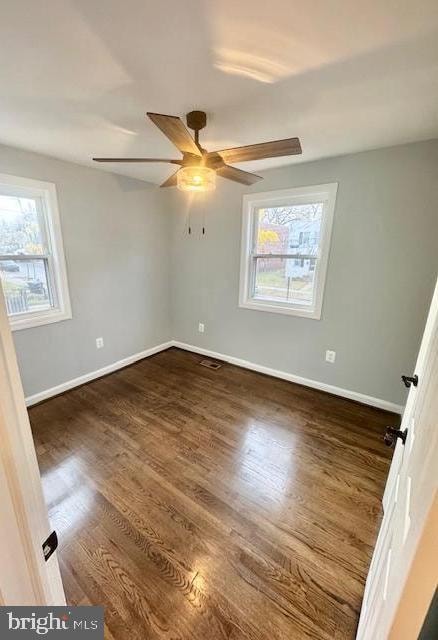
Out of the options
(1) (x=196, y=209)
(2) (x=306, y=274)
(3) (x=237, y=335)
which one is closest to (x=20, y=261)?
(1) (x=196, y=209)

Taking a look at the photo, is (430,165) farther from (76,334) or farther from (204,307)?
(76,334)

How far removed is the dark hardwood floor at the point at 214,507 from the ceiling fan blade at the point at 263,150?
2.08 metres

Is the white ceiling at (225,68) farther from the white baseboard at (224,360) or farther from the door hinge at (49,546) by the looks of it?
the white baseboard at (224,360)

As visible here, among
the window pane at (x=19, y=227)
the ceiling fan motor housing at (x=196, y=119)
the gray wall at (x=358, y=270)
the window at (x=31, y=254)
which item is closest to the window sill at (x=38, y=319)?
the window at (x=31, y=254)

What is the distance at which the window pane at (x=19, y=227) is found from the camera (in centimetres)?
229

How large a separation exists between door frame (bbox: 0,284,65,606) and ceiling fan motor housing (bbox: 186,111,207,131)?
1.71 m

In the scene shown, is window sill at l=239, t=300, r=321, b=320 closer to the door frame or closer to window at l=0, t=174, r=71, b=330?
window at l=0, t=174, r=71, b=330

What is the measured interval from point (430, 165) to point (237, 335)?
242cm

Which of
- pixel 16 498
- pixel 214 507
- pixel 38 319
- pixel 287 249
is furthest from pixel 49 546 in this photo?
pixel 287 249

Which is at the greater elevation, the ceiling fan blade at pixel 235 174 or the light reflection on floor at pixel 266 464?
the ceiling fan blade at pixel 235 174

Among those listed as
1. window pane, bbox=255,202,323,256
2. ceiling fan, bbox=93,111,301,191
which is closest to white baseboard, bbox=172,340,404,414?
window pane, bbox=255,202,323,256

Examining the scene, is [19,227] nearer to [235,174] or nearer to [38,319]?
[38,319]

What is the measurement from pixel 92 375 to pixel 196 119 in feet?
9.01

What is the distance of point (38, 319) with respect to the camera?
254 cm
